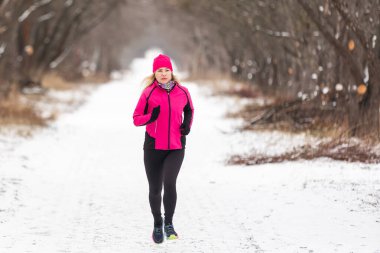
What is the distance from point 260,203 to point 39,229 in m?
2.54

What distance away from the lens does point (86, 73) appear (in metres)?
44.1

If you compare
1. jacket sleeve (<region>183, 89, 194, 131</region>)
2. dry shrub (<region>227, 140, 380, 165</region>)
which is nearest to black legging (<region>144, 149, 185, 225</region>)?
jacket sleeve (<region>183, 89, 194, 131</region>)

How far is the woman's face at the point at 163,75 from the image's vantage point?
609 centimetres

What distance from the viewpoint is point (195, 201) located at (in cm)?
830

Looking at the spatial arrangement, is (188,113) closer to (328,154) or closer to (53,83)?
(328,154)

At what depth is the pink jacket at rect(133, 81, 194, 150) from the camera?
612 centimetres

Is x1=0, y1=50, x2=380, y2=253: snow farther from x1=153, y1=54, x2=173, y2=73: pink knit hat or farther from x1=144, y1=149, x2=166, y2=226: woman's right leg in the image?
x1=153, y1=54, x2=173, y2=73: pink knit hat

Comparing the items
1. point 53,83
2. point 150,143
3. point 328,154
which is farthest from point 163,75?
point 53,83

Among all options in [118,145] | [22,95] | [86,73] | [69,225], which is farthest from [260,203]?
[86,73]

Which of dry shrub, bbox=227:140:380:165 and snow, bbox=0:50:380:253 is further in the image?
dry shrub, bbox=227:140:380:165

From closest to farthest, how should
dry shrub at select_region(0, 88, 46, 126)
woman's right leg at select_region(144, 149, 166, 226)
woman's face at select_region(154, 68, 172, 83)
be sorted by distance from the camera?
woman's face at select_region(154, 68, 172, 83)
woman's right leg at select_region(144, 149, 166, 226)
dry shrub at select_region(0, 88, 46, 126)

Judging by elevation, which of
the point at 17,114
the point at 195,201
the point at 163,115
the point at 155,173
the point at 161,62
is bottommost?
the point at 195,201

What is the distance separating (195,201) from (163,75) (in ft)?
8.48

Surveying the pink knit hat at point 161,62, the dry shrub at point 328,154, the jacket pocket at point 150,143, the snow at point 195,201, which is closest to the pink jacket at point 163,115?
the jacket pocket at point 150,143
